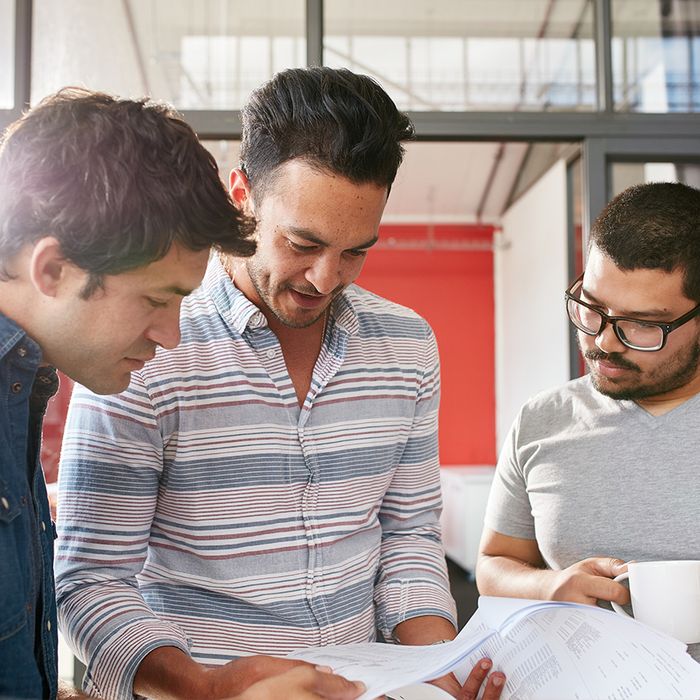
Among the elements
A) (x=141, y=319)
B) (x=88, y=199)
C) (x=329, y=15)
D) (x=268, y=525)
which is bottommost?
(x=268, y=525)

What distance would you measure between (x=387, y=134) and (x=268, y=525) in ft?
2.01

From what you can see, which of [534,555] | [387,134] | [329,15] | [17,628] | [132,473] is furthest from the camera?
[329,15]

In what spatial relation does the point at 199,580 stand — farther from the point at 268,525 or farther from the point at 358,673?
the point at 358,673

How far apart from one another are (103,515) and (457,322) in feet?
24.4

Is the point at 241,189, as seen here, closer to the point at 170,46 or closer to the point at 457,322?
the point at 170,46

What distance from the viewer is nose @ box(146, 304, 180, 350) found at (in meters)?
1.06

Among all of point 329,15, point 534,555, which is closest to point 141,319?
point 534,555

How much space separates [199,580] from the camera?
129 cm

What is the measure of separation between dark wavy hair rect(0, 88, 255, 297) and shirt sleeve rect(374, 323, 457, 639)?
62cm

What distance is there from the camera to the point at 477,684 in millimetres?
1237

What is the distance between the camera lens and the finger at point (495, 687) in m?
1.20

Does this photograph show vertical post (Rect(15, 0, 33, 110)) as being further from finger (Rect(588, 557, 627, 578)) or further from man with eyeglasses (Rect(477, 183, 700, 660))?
finger (Rect(588, 557, 627, 578))

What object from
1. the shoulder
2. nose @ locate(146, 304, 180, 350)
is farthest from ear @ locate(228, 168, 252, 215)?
nose @ locate(146, 304, 180, 350)

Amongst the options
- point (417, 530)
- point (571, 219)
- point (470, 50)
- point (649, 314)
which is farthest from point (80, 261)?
point (571, 219)
